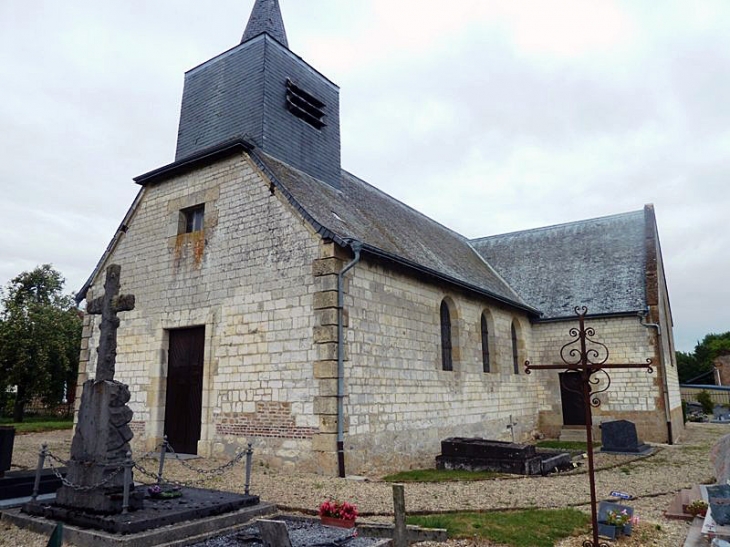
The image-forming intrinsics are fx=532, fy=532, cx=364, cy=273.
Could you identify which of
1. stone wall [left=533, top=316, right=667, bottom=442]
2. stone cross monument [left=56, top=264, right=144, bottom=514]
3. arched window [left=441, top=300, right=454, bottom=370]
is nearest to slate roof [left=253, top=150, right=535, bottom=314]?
arched window [left=441, top=300, right=454, bottom=370]

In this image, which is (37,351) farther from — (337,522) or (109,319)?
(337,522)

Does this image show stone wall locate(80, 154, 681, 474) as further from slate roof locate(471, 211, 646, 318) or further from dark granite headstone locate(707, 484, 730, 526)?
slate roof locate(471, 211, 646, 318)

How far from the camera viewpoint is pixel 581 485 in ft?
27.5

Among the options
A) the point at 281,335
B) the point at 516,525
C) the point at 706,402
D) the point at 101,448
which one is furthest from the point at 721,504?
the point at 706,402

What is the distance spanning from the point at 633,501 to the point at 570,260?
526 inches

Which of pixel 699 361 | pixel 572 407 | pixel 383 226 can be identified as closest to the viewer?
pixel 383 226

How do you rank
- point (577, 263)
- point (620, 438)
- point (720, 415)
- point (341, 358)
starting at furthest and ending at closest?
point (720, 415)
point (577, 263)
point (620, 438)
point (341, 358)

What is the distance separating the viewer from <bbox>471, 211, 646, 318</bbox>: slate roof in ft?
56.3

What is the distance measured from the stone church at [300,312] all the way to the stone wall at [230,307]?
4cm

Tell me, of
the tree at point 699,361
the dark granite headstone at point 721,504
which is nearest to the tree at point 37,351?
the dark granite headstone at point 721,504

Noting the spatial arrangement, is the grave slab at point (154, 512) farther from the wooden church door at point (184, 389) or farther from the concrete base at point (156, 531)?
the wooden church door at point (184, 389)

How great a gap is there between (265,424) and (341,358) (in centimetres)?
191

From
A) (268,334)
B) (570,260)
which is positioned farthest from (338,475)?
(570,260)

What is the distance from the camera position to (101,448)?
5637mm
